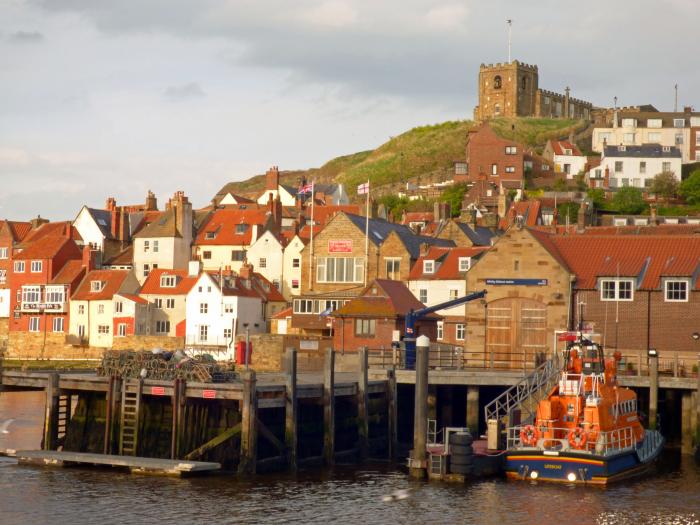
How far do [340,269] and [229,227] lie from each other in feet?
67.1

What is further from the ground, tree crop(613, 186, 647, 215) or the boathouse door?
tree crop(613, 186, 647, 215)

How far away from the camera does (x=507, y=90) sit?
155250 millimetres

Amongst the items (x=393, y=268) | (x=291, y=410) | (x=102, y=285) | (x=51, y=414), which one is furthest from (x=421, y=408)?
(x=102, y=285)

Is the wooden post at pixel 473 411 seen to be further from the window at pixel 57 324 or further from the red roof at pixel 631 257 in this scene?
the window at pixel 57 324

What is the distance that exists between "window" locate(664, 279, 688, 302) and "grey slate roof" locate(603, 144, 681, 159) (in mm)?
67216

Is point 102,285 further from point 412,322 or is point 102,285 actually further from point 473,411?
point 473,411

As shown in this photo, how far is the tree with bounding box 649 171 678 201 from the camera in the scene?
114m

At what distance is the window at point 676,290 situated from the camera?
56938mm

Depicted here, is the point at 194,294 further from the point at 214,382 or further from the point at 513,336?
the point at 214,382

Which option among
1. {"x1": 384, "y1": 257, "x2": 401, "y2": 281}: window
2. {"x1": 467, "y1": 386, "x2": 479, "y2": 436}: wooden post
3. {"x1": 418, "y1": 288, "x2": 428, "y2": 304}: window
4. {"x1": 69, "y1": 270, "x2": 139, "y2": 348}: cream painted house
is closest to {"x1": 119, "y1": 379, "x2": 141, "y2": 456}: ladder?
{"x1": 467, "y1": 386, "x2": 479, "y2": 436}: wooden post

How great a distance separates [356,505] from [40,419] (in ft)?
95.2

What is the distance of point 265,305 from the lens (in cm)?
→ 9356

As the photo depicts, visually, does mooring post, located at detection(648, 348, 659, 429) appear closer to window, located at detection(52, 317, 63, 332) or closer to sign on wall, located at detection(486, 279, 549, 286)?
sign on wall, located at detection(486, 279, 549, 286)

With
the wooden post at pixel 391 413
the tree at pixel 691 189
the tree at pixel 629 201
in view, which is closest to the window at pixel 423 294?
the wooden post at pixel 391 413
